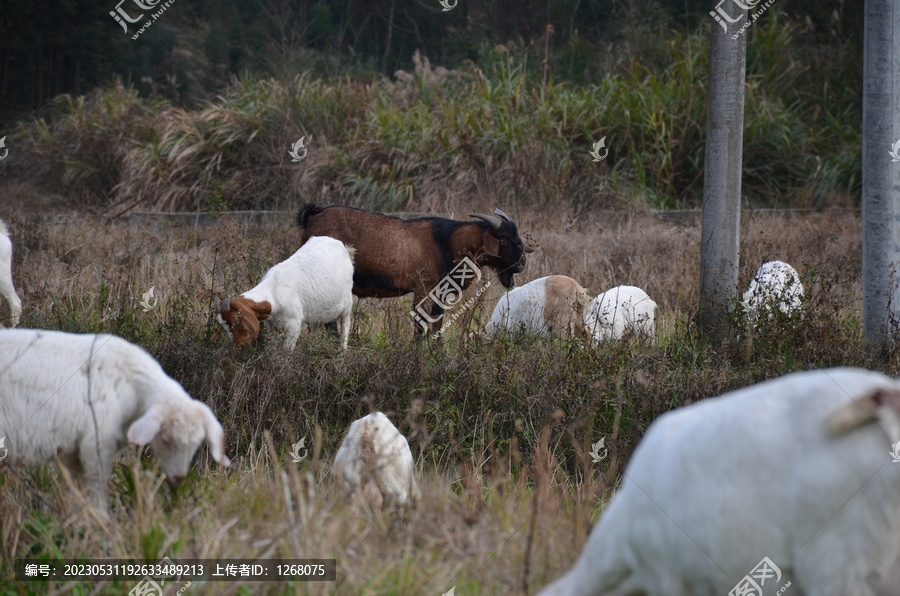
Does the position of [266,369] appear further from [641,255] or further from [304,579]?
[641,255]

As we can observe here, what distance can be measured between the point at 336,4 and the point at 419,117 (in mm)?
13848

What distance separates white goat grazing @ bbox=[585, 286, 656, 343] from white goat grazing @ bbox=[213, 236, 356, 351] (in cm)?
173

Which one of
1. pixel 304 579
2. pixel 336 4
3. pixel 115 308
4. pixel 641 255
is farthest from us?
pixel 336 4

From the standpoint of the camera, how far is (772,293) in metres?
6.14

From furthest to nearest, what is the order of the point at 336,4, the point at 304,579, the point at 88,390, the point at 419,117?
the point at 336,4
the point at 419,117
the point at 88,390
the point at 304,579

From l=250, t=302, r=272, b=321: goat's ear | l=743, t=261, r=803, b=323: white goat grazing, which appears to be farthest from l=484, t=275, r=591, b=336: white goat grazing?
l=250, t=302, r=272, b=321: goat's ear

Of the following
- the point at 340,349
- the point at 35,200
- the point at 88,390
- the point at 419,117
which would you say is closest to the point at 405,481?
the point at 88,390

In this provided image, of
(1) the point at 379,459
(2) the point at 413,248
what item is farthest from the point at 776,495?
(2) the point at 413,248

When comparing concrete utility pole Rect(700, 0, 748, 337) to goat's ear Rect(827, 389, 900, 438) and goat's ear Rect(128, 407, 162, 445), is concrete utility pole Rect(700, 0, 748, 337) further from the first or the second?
goat's ear Rect(827, 389, 900, 438)

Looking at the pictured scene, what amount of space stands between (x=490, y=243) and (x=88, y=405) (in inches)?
157

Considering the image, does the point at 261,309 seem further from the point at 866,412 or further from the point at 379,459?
the point at 866,412

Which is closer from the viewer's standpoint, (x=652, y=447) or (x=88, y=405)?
(x=652, y=447)

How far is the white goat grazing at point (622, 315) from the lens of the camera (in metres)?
5.94

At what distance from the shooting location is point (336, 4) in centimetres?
2550
